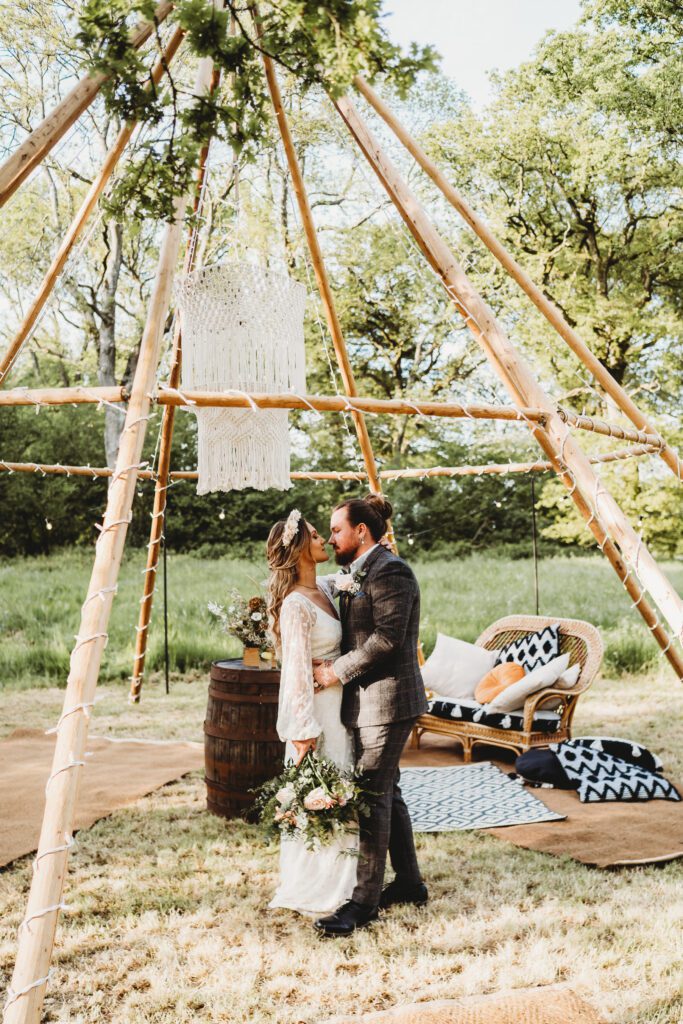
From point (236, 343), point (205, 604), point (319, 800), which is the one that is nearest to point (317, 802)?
point (319, 800)

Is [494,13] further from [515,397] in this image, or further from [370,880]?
[370,880]

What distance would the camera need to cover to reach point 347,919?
9.82 ft

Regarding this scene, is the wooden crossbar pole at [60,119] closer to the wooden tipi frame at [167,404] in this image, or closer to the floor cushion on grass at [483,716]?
the wooden tipi frame at [167,404]

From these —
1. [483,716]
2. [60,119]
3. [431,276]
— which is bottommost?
[483,716]

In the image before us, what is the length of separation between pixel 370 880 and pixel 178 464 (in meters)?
9.92

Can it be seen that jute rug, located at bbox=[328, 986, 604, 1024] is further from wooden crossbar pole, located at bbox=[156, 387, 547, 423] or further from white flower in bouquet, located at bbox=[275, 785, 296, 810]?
wooden crossbar pole, located at bbox=[156, 387, 547, 423]

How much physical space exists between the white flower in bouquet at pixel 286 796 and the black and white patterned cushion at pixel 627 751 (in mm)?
2564

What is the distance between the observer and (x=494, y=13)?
1179cm

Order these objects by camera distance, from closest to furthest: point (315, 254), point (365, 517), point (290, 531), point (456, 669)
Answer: point (290, 531)
point (365, 517)
point (315, 254)
point (456, 669)

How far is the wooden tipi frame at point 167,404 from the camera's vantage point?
6.97 feet

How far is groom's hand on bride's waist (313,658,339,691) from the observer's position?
3.04 meters

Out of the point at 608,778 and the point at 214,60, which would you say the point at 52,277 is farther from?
the point at 608,778

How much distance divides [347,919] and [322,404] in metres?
1.77

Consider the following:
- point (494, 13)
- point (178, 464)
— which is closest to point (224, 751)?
point (178, 464)
